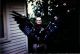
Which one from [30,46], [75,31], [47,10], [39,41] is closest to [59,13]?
[47,10]

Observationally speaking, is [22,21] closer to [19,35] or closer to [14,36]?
[14,36]

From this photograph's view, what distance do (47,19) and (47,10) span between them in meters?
0.44

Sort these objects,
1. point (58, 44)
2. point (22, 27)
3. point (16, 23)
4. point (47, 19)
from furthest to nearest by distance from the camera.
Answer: point (58, 44) → point (47, 19) → point (16, 23) → point (22, 27)

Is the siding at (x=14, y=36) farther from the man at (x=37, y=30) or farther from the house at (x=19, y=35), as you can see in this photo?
the man at (x=37, y=30)

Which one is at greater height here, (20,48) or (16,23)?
(16,23)

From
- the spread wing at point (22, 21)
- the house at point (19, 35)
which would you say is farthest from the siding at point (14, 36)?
the spread wing at point (22, 21)

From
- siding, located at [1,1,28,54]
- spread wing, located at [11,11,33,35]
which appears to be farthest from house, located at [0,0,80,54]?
spread wing, located at [11,11,33,35]

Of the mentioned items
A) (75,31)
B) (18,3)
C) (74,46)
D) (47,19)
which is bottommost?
(74,46)

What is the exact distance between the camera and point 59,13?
563 cm

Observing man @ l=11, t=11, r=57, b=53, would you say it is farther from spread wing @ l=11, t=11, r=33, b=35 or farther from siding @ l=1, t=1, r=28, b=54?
siding @ l=1, t=1, r=28, b=54

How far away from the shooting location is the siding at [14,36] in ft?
13.7

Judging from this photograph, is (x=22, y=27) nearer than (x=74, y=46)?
Yes

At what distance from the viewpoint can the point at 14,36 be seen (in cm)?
443

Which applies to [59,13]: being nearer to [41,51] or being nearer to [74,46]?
[74,46]
